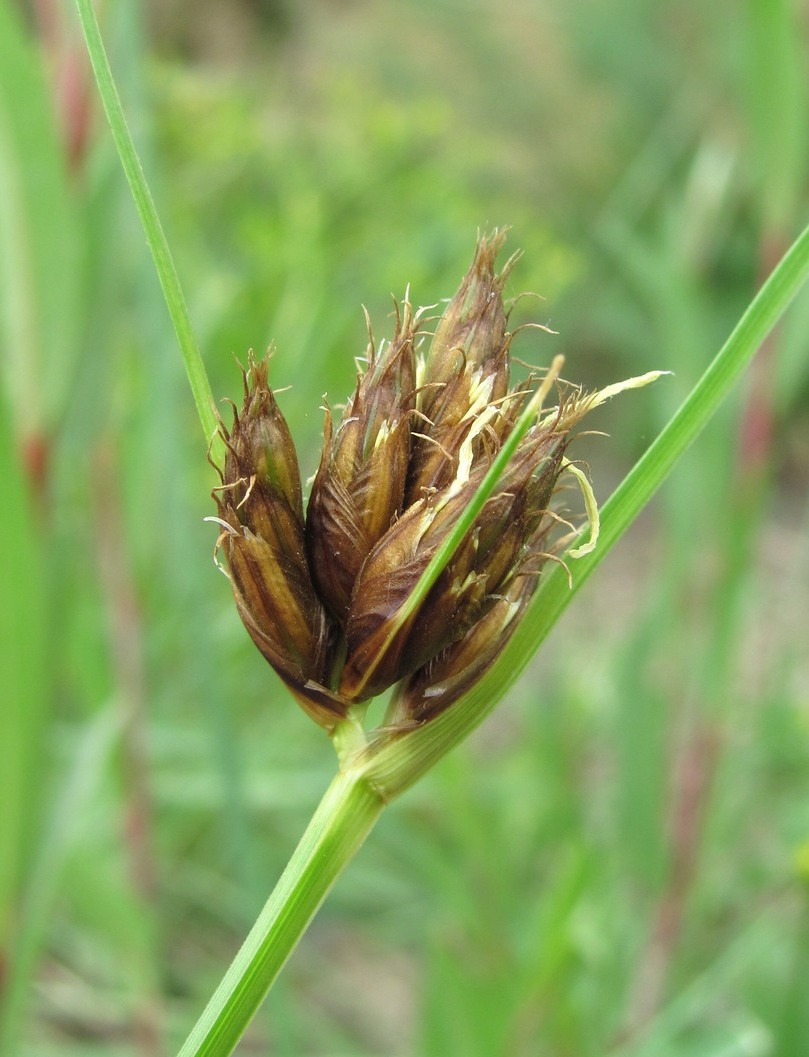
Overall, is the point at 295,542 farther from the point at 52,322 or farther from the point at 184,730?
the point at 184,730

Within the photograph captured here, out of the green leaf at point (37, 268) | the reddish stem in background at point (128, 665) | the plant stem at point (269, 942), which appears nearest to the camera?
the plant stem at point (269, 942)

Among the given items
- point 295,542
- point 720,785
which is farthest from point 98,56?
point 720,785

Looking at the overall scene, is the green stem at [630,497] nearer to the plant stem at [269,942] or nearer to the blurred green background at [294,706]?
the plant stem at [269,942]

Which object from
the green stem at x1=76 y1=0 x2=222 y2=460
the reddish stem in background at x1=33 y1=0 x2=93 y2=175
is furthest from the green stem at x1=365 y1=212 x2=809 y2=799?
the reddish stem in background at x1=33 y1=0 x2=93 y2=175

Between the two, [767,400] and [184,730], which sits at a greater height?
[767,400]

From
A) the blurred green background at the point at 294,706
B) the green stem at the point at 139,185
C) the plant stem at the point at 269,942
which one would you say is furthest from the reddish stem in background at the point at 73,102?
the plant stem at the point at 269,942

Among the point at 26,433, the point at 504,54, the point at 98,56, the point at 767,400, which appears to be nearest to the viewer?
the point at 98,56

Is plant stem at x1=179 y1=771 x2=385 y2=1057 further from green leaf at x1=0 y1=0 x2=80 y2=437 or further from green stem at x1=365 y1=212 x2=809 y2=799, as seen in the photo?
green leaf at x1=0 y1=0 x2=80 y2=437
